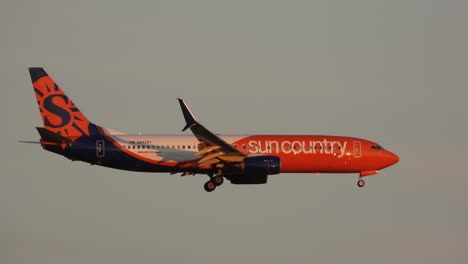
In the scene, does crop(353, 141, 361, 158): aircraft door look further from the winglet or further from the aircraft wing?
the winglet

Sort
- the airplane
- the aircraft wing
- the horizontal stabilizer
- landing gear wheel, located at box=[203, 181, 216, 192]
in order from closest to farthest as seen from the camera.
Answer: the horizontal stabilizer < the aircraft wing < the airplane < landing gear wheel, located at box=[203, 181, 216, 192]

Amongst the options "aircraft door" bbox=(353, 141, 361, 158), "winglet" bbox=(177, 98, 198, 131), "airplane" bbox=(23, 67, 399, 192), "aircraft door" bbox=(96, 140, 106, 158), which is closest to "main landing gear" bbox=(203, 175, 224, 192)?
"airplane" bbox=(23, 67, 399, 192)

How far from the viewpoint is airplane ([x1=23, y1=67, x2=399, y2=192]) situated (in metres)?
91.1

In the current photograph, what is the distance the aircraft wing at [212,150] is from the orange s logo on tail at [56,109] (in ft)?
26.3

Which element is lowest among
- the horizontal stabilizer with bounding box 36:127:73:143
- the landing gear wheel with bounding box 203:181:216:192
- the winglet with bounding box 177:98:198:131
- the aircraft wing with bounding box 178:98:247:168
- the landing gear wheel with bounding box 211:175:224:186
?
the landing gear wheel with bounding box 203:181:216:192

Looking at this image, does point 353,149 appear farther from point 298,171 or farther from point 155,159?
point 155,159

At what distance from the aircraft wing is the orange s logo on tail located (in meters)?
8.03

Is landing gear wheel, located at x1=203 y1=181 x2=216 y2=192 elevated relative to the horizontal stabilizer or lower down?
lower down

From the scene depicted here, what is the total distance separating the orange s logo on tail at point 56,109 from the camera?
92.2m

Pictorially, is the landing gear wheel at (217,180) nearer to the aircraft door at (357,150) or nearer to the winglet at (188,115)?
the winglet at (188,115)

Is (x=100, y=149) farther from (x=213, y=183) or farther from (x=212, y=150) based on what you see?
(x=213, y=183)

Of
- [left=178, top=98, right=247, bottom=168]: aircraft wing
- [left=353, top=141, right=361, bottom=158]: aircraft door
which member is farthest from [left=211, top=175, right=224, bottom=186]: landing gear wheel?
[left=353, top=141, right=361, bottom=158]: aircraft door

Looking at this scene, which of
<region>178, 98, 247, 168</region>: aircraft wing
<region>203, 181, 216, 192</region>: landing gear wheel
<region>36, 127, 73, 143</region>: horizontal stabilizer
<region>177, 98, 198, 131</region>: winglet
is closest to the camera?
<region>177, 98, 198, 131</region>: winglet

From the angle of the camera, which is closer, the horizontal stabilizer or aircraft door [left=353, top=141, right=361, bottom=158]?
the horizontal stabilizer
